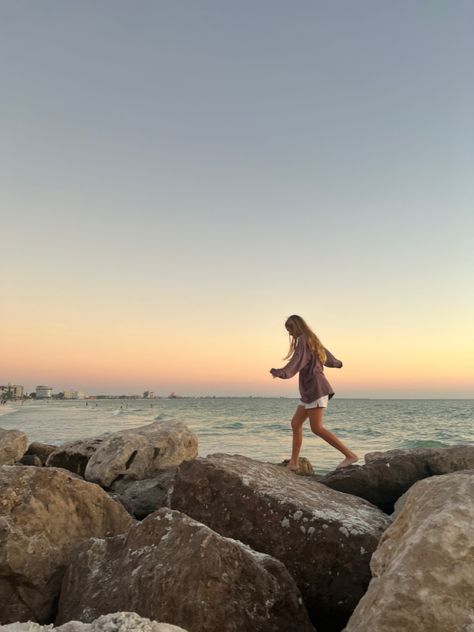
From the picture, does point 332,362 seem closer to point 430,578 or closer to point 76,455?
point 76,455

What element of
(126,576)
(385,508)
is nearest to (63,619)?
(126,576)

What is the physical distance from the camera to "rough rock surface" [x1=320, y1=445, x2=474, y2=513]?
6105mm

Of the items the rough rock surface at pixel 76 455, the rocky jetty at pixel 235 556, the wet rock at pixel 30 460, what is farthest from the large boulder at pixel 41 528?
the wet rock at pixel 30 460

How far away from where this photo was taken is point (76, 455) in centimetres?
943

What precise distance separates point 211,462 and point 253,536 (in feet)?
2.43

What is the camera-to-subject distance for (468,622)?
2.31m

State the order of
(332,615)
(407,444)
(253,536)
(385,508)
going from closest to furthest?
(332,615) < (253,536) < (385,508) < (407,444)

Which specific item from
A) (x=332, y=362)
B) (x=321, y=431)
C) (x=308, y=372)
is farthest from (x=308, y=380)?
(x=321, y=431)

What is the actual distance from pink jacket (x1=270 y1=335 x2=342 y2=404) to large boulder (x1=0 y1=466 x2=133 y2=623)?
3548 mm

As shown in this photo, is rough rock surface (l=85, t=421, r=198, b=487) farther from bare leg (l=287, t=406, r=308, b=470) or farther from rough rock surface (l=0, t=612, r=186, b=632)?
rough rock surface (l=0, t=612, r=186, b=632)

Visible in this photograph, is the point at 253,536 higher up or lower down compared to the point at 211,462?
lower down

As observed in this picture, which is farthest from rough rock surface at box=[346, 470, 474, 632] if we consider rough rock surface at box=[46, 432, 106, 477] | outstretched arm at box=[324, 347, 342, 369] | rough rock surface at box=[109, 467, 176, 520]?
rough rock surface at box=[46, 432, 106, 477]

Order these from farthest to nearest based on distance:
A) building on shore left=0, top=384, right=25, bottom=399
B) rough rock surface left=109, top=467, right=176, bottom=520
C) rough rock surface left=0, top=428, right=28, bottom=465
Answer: building on shore left=0, top=384, right=25, bottom=399
rough rock surface left=0, top=428, right=28, bottom=465
rough rock surface left=109, top=467, right=176, bottom=520

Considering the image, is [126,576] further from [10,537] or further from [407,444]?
[407,444]
